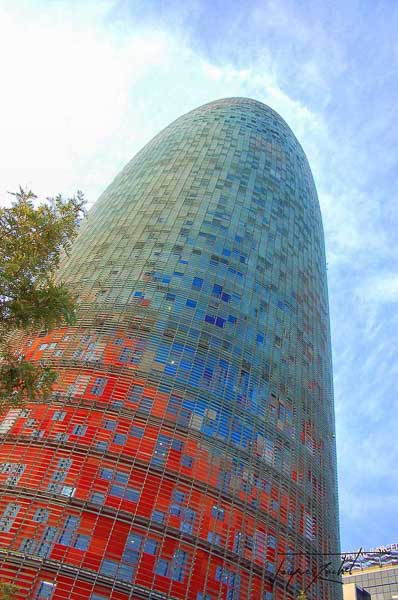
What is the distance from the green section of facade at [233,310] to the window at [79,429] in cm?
713

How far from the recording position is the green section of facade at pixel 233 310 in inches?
1865

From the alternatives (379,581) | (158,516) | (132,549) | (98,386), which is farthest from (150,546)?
(379,581)

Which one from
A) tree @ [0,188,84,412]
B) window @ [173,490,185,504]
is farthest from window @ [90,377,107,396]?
tree @ [0,188,84,412]

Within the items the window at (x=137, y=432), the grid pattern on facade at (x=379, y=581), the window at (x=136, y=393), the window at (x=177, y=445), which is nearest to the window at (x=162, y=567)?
the window at (x=177, y=445)

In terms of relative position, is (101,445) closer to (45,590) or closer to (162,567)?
(162,567)

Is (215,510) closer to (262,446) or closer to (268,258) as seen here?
(262,446)

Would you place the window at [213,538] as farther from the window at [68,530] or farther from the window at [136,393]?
the window at [136,393]

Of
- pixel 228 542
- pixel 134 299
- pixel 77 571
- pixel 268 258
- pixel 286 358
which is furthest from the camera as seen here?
pixel 268 258

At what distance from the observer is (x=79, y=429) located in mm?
42875

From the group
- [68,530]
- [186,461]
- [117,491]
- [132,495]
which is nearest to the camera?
[68,530]

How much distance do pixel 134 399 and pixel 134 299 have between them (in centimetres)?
1235

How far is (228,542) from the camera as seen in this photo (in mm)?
40531

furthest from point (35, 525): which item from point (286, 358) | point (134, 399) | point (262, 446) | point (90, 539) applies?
point (286, 358)

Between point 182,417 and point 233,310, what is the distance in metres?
15.4
